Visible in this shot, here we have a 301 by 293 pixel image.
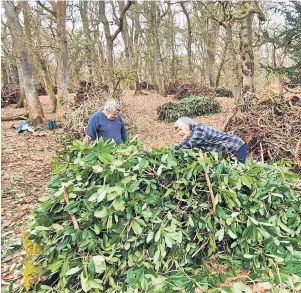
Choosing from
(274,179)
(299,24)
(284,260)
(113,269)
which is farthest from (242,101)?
(299,24)

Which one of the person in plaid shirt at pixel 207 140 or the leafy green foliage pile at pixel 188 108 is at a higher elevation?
the person in plaid shirt at pixel 207 140

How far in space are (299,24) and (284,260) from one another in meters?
13.1

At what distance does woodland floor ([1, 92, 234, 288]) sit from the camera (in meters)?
3.55

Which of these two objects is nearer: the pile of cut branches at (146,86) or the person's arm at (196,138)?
the person's arm at (196,138)

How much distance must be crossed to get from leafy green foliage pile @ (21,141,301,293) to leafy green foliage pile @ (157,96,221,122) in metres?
10.4

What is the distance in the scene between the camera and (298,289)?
7.28 feet

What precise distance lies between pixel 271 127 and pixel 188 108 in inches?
292

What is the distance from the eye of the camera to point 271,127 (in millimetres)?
6102

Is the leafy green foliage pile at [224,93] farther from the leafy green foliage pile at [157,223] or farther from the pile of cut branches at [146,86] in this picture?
the leafy green foliage pile at [157,223]

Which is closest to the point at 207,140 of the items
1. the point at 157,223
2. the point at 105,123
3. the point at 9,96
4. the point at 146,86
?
the point at 157,223

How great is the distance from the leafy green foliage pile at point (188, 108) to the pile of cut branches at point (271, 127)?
19.9 ft

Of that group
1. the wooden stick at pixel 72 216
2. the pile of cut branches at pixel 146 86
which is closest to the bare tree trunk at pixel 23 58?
the wooden stick at pixel 72 216

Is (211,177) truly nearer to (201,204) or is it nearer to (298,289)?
(201,204)

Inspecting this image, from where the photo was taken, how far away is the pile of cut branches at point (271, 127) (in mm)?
5777
